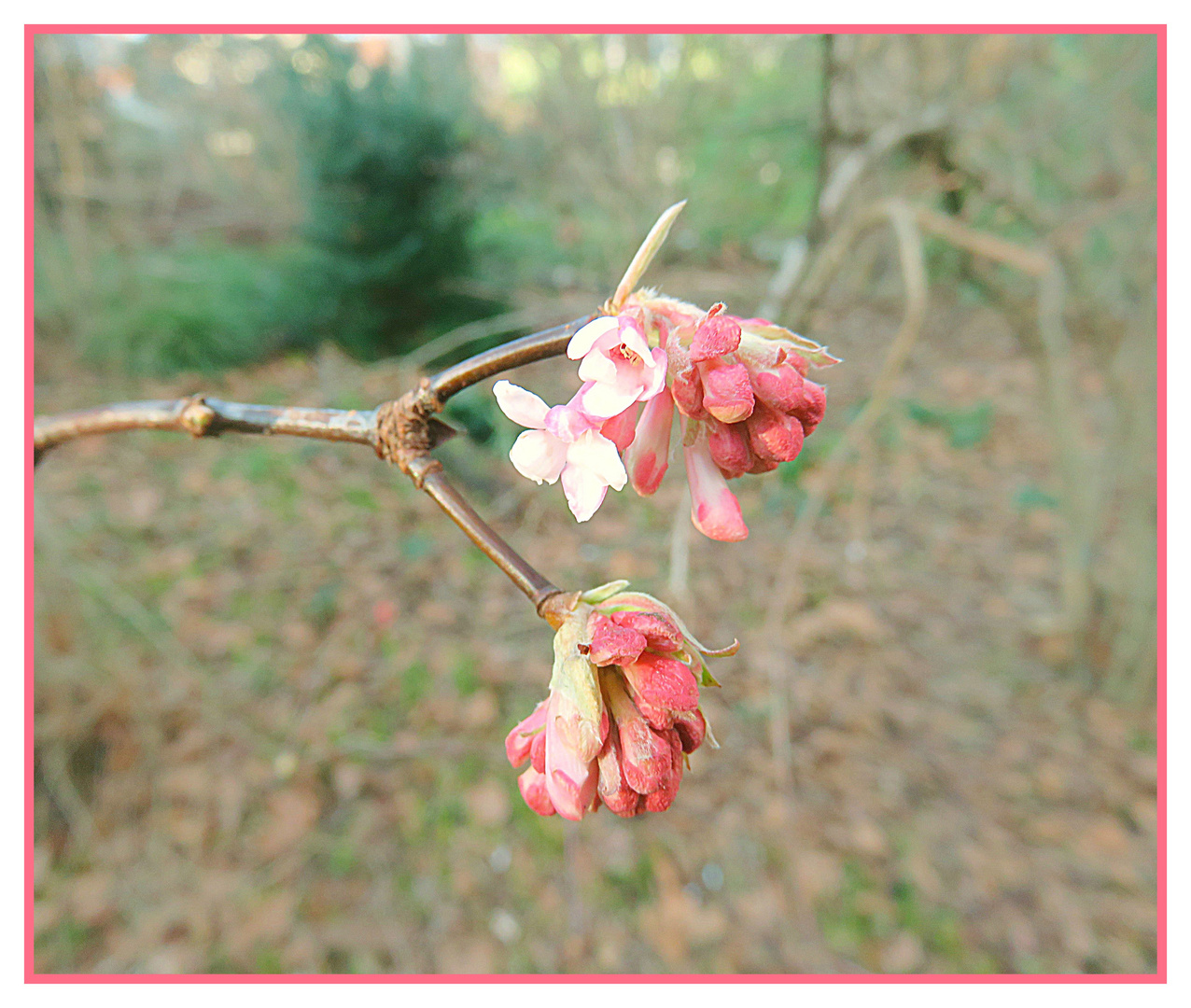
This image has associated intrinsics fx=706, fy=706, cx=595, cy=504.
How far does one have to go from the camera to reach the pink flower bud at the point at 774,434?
799 millimetres

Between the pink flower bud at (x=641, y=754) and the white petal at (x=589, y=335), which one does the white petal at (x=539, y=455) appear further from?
the pink flower bud at (x=641, y=754)

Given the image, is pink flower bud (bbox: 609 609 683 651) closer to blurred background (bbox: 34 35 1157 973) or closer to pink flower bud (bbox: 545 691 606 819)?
pink flower bud (bbox: 545 691 606 819)

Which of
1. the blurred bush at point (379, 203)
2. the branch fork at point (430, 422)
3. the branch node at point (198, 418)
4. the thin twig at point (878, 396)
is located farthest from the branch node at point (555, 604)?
the blurred bush at point (379, 203)

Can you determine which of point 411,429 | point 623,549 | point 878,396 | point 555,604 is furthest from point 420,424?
point 623,549

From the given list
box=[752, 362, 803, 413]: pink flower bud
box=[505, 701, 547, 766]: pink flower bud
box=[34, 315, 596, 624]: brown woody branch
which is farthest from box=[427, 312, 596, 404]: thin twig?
box=[505, 701, 547, 766]: pink flower bud

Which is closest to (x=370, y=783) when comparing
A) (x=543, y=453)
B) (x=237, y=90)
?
(x=543, y=453)

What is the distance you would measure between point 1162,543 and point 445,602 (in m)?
3.92

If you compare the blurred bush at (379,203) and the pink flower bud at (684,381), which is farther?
the blurred bush at (379,203)

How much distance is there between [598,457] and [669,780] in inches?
14.7

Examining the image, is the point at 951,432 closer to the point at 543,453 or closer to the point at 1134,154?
the point at 1134,154

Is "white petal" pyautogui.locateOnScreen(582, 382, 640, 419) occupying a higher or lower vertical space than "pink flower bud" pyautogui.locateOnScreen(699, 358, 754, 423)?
lower

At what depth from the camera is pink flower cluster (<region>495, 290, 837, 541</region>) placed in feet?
2.46

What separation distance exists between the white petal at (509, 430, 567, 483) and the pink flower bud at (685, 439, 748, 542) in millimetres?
166

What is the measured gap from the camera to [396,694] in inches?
169
